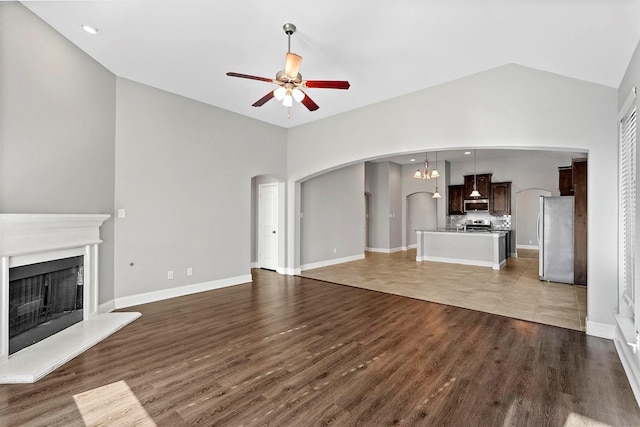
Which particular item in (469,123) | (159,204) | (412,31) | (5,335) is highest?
(412,31)

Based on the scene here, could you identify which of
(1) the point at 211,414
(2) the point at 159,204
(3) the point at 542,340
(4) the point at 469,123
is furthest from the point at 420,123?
(1) the point at 211,414

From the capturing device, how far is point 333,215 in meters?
8.38

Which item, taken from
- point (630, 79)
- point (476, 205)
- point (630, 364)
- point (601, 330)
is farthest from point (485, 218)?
point (630, 364)

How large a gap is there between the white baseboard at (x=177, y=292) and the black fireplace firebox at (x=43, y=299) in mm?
759

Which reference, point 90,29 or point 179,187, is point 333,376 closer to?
point 179,187

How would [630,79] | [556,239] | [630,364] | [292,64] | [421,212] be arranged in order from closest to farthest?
1. [630,364]
2. [630,79]
3. [292,64]
4. [556,239]
5. [421,212]

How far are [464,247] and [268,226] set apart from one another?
528 cm

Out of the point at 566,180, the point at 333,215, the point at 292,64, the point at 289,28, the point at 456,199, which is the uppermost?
the point at 289,28

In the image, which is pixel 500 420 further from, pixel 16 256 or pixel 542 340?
pixel 16 256

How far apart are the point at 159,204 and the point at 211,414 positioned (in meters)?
3.67

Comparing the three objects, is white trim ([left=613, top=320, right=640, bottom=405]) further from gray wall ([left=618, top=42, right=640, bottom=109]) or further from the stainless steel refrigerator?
the stainless steel refrigerator

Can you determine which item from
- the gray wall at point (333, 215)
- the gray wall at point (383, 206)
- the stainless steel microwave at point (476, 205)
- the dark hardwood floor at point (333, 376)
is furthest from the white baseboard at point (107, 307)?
the stainless steel microwave at point (476, 205)

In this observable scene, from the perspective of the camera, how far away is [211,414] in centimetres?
211

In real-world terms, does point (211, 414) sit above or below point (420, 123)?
below
